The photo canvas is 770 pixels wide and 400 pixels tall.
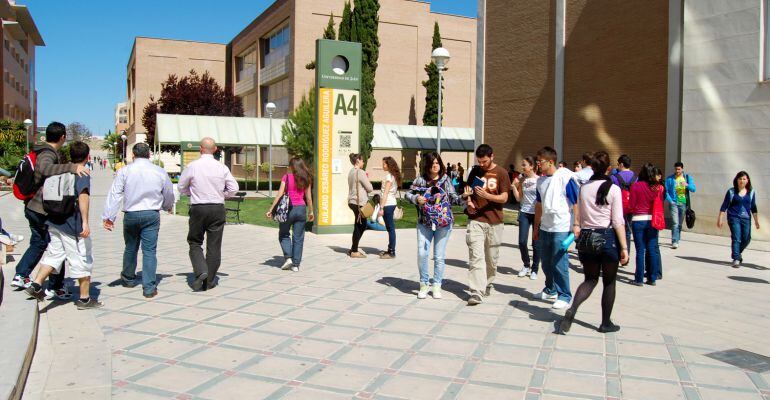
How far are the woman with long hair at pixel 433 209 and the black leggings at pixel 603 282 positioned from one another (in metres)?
1.71

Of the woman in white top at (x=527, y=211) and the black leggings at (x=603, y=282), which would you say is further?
the woman in white top at (x=527, y=211)

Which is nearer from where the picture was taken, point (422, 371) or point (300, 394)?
point (300, 394)

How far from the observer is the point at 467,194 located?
699 centimetres

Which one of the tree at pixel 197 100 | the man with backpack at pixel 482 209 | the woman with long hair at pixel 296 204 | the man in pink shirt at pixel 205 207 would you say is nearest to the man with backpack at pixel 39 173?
the man in pink shirt at pixel 205 207

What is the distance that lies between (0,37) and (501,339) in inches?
2246

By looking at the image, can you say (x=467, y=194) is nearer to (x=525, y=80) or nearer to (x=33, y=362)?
(x=33, y=362)

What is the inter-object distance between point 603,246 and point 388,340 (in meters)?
2.17

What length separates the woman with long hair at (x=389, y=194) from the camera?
9.30 metres

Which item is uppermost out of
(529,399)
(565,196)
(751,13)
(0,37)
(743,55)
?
(0,37)

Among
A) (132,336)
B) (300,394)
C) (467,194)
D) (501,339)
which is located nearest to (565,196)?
(467,194)

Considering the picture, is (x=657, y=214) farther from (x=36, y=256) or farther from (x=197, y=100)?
(x=197, y=100)

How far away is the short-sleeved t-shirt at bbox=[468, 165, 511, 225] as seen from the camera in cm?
694

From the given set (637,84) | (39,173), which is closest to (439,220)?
(39,173)

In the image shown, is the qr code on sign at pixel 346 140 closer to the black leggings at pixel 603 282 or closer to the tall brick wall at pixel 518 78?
the black leggings at pixel 603 282
